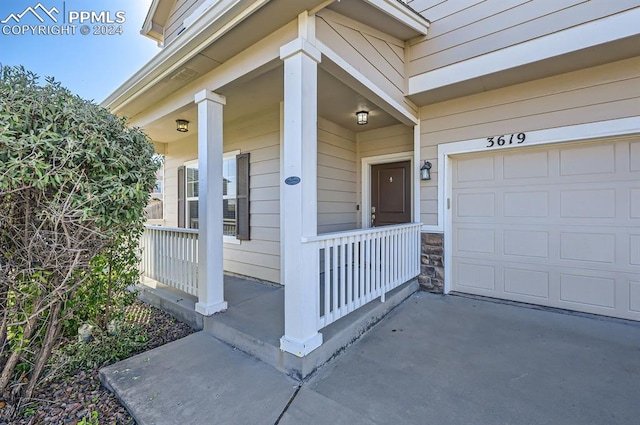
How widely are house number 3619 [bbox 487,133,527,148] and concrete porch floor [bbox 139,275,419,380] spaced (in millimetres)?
2035

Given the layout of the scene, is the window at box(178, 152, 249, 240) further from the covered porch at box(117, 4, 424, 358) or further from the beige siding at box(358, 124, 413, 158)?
the beige siding at box(358, 124, 413, 158)

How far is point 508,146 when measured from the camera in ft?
11.5

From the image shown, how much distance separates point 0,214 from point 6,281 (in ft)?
1.38

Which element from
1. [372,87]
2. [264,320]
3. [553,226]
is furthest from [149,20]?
[553,226]

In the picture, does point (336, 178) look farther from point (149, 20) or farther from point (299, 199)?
point (149, 20)

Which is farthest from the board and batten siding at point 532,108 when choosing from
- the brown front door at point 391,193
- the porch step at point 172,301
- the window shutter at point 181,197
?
the window shutter at point 181,197

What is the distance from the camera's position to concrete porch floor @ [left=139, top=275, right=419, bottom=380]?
7.24 feet

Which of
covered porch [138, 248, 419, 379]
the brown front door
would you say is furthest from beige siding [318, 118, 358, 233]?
covered porch [138, 248, 419, 379]

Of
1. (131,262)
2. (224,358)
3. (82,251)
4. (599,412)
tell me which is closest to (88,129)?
(82,251)

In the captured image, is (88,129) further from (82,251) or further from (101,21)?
(101,21)

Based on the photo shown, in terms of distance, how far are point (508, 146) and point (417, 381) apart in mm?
2923

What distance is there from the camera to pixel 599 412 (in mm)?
1727

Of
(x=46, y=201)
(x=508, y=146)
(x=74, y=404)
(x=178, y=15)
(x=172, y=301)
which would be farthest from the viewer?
(x=178, y=15)

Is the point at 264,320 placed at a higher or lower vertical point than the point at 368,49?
lower
